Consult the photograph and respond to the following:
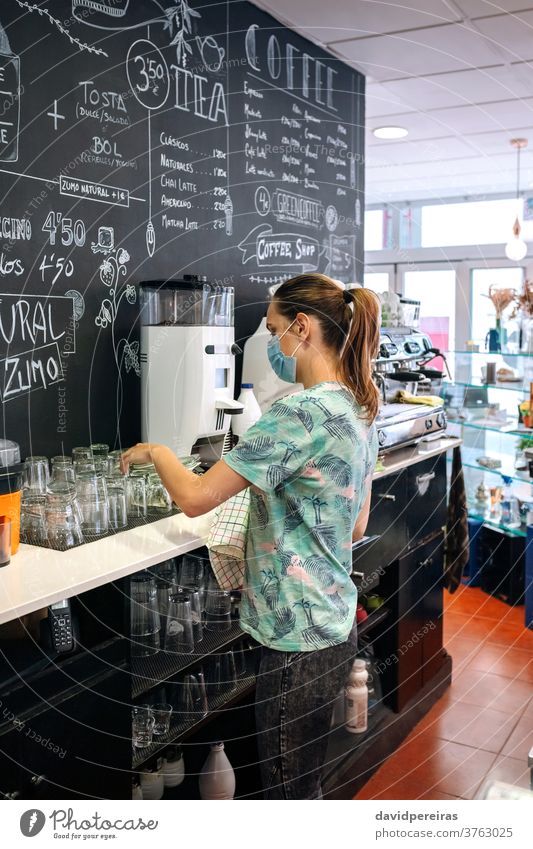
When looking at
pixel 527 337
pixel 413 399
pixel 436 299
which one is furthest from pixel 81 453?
pixel 436 299

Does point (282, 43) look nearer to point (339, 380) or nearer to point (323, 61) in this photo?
point (323, 61)

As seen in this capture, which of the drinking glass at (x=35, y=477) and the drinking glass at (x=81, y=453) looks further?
the drinking glass at (x=81, y=453)

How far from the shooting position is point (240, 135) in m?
2.65

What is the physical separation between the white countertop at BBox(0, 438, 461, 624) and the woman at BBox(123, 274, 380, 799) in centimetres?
17

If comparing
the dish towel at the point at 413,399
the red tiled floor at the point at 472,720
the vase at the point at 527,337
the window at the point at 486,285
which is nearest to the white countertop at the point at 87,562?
the red tiled floor at the point at 472,720

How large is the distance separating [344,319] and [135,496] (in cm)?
67

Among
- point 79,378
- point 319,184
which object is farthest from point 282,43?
point 79,378

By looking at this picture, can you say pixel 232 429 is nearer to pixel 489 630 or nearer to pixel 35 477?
pixel 35 477

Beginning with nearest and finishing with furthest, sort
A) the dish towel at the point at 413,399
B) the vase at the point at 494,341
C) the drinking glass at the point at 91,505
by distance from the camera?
the drinking glass at the point at 91,505 → the dish towel at the point at 413,399 → the vase at the point at 494,341

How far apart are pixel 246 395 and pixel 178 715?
2.86ft

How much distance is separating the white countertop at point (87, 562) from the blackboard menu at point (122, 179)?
439mm

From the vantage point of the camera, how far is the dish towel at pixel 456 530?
3.28 metres

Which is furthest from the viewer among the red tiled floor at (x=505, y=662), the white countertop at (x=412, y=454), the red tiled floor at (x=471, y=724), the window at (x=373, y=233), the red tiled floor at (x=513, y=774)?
the window at (x=373, y=233)

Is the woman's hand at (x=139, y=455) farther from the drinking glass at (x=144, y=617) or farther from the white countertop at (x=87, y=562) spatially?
the drinking glass at (x=144, y=617)
